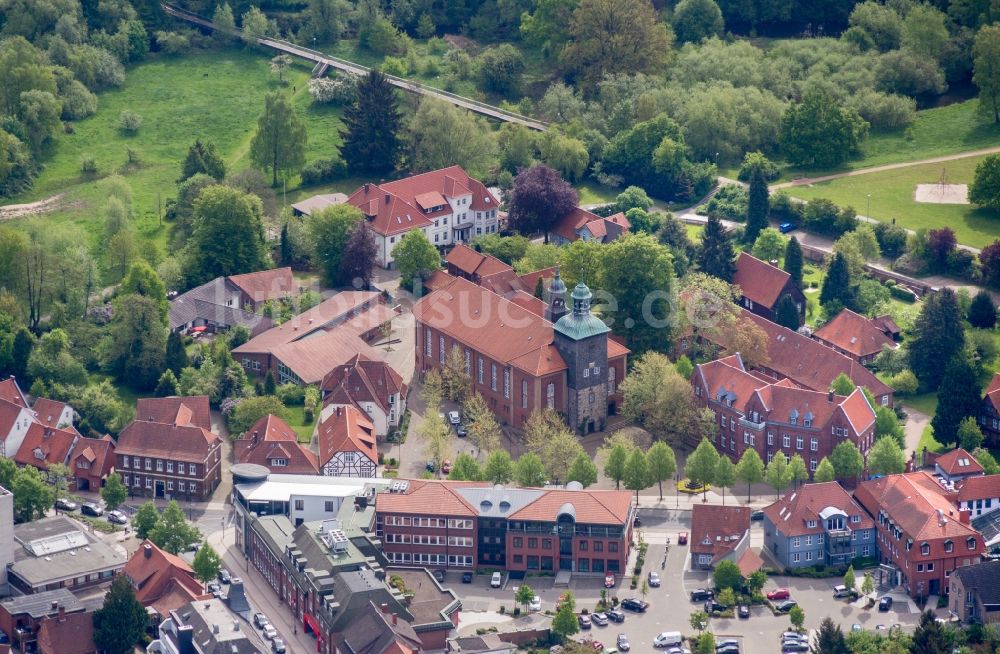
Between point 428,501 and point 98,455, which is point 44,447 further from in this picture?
point 428,501

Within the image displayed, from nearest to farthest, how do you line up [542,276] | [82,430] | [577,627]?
[577,627] < [82,430] < [542,276]

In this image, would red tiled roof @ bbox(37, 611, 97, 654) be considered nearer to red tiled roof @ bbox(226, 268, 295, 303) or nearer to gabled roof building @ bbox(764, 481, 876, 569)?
gabled roof building @ bbox(764, 481, 876, 569)

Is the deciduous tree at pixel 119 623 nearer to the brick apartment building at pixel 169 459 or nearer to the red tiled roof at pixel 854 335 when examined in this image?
the brick apartment building at pixel 169 459

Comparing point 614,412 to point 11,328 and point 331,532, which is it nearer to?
point 331,532

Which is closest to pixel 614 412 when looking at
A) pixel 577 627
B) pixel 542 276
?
pixel 542 276

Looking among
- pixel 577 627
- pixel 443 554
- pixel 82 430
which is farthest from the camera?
pixel 82 430

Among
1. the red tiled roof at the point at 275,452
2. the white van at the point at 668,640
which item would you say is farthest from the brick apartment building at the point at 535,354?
the white van at the point at 668,640

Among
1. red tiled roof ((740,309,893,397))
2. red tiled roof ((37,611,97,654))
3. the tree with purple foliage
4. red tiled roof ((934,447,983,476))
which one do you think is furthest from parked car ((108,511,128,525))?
the tree with purple foliage
